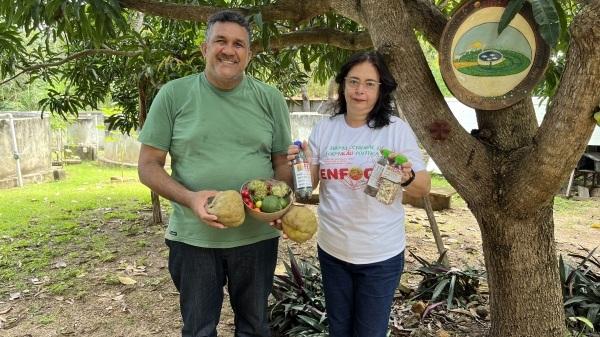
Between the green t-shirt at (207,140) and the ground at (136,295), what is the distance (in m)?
1.38

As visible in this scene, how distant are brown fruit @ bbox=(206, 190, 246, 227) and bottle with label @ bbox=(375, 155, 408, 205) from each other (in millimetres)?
545

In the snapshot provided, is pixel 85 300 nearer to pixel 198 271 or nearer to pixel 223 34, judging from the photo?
pixel 198 271

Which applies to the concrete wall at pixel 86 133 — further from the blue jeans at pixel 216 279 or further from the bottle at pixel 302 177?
the bottle at pixel 302 177

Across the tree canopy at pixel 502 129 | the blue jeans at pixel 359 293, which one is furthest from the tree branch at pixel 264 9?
the blue jeans at pixel 359 293

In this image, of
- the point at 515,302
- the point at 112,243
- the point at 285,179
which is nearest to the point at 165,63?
the point at 285,179

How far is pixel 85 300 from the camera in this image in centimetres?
386

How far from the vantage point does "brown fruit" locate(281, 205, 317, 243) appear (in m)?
1.97

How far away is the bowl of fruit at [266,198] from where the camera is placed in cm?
194

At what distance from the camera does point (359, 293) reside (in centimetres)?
204

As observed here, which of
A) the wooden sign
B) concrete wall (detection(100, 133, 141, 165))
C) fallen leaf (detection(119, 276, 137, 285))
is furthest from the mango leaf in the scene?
concrete wall (detection(100, 133, 141, 165))

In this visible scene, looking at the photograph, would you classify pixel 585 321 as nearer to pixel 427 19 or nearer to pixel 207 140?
pixel 427 19

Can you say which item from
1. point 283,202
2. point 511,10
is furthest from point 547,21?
point 283,202

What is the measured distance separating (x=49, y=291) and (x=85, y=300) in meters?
0.46

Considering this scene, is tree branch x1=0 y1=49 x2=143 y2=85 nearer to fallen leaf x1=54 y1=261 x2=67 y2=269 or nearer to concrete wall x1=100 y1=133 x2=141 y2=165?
fallen leaf x1=54 y1=261 x2=67 y2=269
